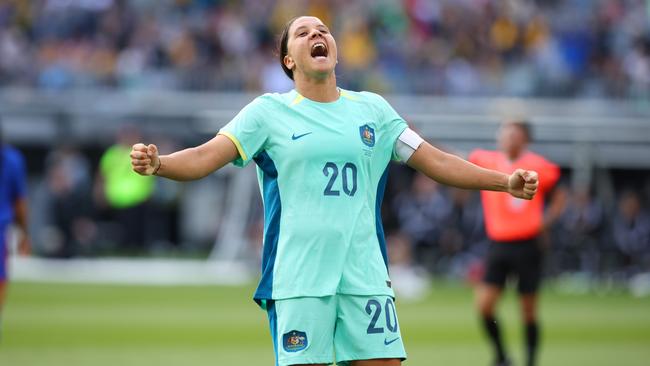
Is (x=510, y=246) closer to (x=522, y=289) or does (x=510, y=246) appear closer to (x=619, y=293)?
(x=522, y=289)

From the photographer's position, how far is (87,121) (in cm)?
2650

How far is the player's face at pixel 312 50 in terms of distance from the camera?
6.43 meters

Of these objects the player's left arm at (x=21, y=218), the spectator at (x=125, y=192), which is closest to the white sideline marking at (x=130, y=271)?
the spectator at (x=125, y=192)

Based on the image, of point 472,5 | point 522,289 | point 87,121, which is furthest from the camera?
point 472,5

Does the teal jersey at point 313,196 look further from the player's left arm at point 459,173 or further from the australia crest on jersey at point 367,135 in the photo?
the player's left arm at point 459,173

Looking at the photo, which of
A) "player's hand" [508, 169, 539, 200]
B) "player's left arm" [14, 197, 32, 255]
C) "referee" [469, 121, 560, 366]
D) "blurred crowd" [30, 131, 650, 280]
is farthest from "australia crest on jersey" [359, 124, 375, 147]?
"blurred crowd" [30, 131, 650, 280]

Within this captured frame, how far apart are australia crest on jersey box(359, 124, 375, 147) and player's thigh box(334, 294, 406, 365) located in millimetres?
800

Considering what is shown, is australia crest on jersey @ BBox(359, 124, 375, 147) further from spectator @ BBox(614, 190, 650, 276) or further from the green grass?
spectator @ BBox(614, 190, 650, 276)

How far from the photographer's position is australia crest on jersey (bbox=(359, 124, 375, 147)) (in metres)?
6.45

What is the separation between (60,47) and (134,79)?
2343 millimetres

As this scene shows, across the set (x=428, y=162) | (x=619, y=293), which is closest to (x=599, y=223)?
(x=619, y=293)

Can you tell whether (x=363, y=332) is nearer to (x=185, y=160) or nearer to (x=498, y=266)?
(x=185, y=160)

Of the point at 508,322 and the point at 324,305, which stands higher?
the point at 508,322

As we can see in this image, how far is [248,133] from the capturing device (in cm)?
634
